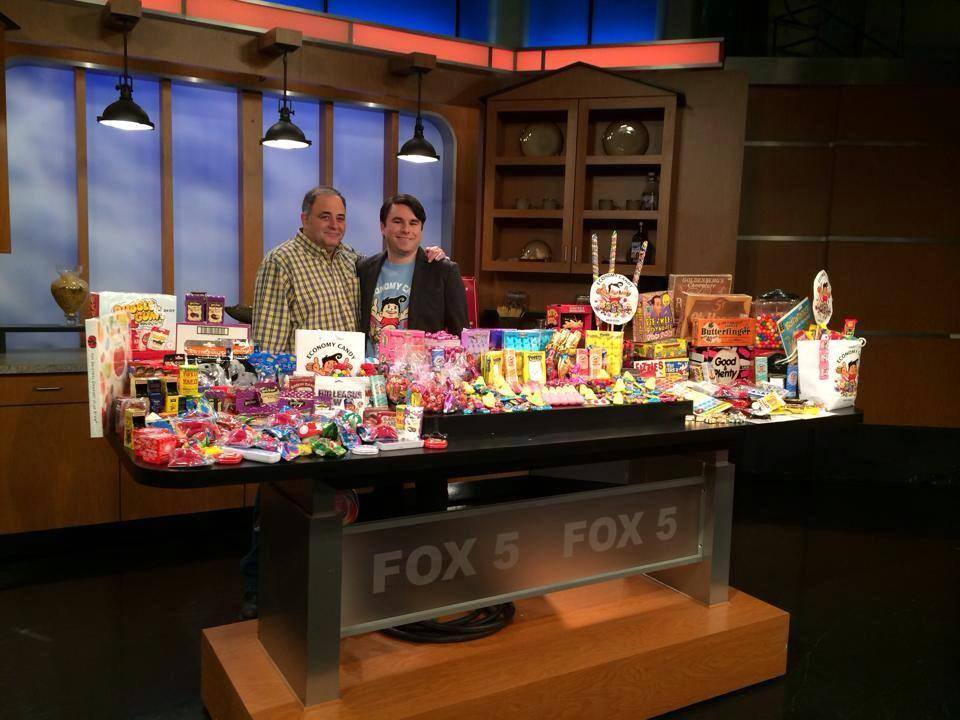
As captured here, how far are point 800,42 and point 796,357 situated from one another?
13.1 ft

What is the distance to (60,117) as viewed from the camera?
446cm

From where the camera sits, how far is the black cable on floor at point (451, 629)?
7.99ft

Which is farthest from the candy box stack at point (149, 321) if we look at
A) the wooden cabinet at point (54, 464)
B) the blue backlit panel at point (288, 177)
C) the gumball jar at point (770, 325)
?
the blue backlit panel at point (288, 177)

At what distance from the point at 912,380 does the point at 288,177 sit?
14.5 ft

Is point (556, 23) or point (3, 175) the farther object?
point (556, 23)

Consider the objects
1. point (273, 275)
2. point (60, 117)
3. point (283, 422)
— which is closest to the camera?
point (283, 422)

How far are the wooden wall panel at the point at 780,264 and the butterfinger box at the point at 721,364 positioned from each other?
2.48 meters

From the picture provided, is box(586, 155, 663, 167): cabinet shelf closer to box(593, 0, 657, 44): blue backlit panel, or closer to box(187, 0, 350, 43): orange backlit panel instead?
box(593, 0, 657, 44): blue backlit panel

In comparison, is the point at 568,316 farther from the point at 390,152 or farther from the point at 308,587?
the point at 390,152

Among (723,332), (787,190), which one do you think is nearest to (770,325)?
(723,332)

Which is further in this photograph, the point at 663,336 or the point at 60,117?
the point at 60,117

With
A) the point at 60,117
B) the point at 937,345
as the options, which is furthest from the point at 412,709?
the point at 937,345

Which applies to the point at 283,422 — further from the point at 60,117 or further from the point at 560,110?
the point at 560,110

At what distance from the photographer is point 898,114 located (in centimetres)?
529
